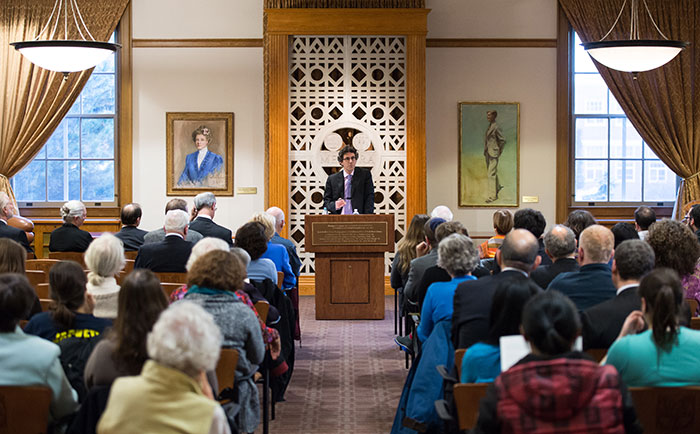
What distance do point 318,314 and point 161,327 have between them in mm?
6725

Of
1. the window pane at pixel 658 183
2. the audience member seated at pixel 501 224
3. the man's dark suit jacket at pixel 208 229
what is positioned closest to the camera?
the audience member seated at pixel 501 224

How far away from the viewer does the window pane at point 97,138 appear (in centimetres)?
1222

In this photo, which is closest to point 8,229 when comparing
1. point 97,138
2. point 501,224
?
point 501,224

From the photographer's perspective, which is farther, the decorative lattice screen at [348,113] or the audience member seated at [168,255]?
the decorative lattice screen at [348,113]

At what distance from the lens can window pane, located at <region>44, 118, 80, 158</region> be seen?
1227cm

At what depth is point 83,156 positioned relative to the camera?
483 inches

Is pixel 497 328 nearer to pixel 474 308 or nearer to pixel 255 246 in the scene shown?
pixel 474 308

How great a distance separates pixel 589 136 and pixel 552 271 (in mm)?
7480

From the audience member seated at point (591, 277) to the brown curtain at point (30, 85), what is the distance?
8.94 metres

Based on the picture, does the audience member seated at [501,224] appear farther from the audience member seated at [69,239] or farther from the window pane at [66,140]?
the window pane at [66,140]

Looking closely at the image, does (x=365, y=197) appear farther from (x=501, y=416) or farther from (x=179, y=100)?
(x=501, y=416)

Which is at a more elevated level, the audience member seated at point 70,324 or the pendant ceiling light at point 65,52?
the pendant ceiling light at point 65,52

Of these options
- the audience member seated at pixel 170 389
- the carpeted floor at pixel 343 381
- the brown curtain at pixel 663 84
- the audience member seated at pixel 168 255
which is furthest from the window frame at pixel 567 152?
the audience member seated at pixel 170 389

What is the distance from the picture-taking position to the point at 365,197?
9727 mm
